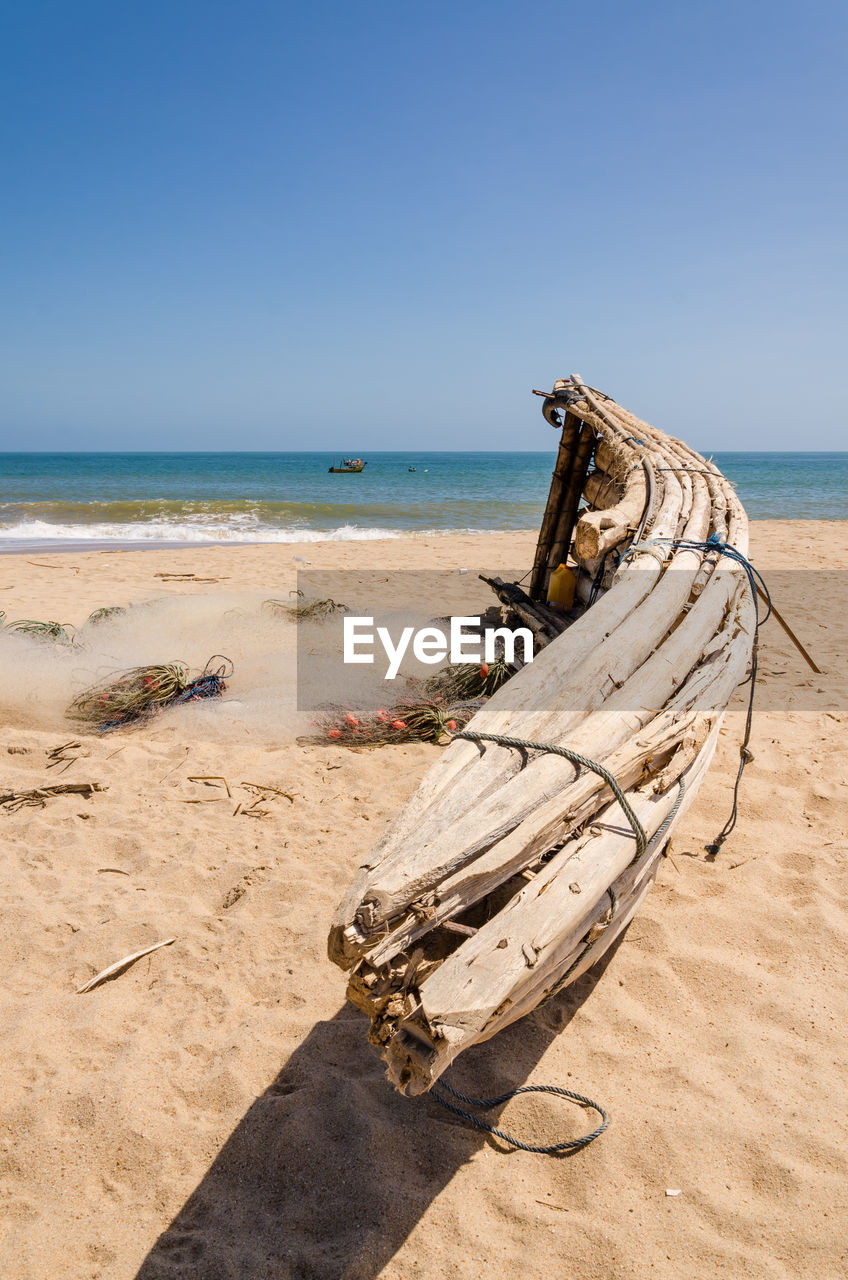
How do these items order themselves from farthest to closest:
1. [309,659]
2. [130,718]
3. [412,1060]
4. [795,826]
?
[309,659]
[130,718]
[795,826]
[412,1060]

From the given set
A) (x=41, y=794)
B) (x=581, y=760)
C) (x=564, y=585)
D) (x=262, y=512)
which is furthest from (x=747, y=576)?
(x=262, y=512)

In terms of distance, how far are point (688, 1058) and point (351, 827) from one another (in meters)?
1.86

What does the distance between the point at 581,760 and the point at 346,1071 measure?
128 cm

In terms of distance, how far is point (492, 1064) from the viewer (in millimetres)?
2309

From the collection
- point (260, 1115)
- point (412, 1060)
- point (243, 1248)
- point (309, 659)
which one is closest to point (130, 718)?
point (309, 659)

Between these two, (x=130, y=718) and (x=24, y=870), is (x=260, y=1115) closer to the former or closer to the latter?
(x=24, y=870)

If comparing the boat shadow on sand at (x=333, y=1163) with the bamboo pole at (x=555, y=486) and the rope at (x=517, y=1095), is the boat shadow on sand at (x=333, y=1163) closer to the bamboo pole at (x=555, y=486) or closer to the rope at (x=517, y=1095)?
the rope at (x=517, y=1095)

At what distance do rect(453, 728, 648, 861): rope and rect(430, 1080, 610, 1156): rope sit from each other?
0.80m

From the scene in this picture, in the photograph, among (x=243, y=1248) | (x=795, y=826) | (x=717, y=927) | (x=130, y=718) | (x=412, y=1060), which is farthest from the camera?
(x=130, y=718)

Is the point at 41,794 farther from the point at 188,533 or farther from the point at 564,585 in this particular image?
the point at 188,533

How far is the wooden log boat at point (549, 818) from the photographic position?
158cm

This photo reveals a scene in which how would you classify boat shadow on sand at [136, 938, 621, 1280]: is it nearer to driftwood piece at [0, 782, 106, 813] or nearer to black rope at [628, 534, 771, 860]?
black rope at [628, 534, 771, 860]

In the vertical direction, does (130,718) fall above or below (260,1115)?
above

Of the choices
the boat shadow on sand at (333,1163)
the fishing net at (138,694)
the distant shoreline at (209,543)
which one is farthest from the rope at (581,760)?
the distant shoreline at (209,543)
